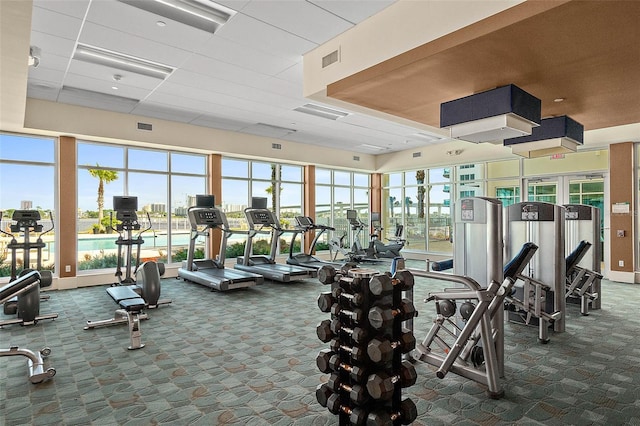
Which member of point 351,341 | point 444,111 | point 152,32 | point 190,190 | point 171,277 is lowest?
point 171,277

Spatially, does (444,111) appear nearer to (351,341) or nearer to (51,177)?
(351,341)

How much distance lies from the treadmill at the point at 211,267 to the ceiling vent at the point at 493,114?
174 inches

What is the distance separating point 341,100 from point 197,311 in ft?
12.5

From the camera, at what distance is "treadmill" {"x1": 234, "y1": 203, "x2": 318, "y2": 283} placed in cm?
772

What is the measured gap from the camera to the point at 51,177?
7430 mm

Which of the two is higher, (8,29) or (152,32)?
(152,32)

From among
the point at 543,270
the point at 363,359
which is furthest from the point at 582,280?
the point at 363,359

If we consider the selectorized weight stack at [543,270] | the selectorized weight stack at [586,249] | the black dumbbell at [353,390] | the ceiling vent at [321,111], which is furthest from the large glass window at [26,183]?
the selectorized weight stack at [586,249]

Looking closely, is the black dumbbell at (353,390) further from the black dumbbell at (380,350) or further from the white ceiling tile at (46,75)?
the white ceiling tile at (46,75)

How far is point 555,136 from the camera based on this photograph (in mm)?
6105

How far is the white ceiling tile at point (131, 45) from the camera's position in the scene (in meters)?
4.44

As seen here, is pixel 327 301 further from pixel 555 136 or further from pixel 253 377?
pixel 555 136

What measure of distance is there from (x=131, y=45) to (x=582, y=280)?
7.23 metres

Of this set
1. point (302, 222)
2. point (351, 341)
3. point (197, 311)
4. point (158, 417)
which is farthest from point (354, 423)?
point (302, 222)
